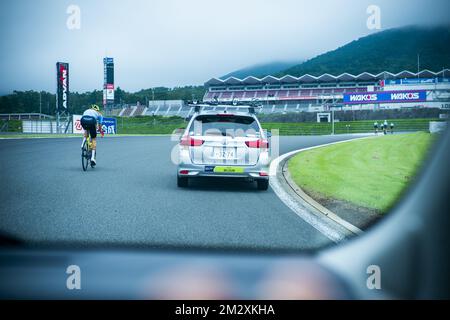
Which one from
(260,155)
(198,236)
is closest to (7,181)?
(260,155)

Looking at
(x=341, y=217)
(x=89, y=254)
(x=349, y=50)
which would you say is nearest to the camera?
(x=89, y=254)

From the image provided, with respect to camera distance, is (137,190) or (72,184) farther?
(72,184)

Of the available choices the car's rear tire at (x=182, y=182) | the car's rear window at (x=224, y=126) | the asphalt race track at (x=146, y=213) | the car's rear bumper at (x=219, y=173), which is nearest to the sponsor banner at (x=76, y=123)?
the asphalt race track at (x=146, y=213)

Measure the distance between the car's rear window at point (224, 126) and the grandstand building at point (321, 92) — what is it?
334cm

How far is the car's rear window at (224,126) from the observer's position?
28.9 feet

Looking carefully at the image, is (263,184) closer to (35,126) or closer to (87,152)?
(87,152)

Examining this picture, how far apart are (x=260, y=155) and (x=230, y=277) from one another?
19.3ft

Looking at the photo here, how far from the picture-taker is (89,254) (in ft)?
12.4

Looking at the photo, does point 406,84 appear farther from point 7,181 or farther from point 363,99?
point 363,99

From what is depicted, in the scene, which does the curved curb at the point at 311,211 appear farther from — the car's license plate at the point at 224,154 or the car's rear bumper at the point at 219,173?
the car's license plate at the point at 224,154

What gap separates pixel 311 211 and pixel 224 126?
2.80m

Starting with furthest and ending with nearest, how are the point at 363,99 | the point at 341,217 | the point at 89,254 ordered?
the point at 363,99, the point at 341,217, the point at 89,254

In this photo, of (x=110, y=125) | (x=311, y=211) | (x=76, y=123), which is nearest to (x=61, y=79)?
A: (x=311, y=211)

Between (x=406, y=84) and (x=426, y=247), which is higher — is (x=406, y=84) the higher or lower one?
the higher one
